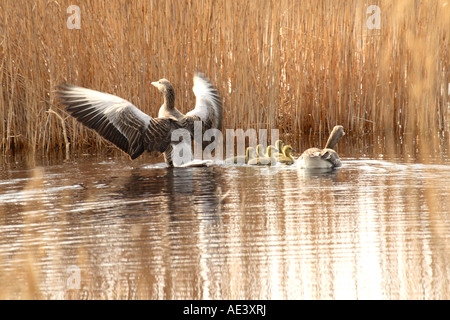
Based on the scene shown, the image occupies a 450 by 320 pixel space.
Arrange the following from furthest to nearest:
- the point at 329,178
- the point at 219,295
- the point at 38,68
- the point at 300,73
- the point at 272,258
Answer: the point at 300,73 < the point at 38,68 < the point at 329,178 < the point at 272,258 < the point at 219,295

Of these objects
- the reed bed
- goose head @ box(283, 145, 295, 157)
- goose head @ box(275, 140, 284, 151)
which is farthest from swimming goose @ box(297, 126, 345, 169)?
the reed bed

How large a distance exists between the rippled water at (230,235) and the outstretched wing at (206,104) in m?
0.93

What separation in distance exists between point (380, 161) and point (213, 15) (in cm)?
295

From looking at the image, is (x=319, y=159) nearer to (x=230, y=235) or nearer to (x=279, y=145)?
(x=279, y=145)

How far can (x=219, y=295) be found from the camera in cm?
314

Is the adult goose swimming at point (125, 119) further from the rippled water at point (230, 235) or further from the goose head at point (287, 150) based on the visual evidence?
the goose head at point (287, 150)

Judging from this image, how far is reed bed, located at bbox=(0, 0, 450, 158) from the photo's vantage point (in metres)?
8.58

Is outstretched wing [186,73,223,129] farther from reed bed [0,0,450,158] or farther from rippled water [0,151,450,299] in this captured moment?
rippled water [0,151,450,299]

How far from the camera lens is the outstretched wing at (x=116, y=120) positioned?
6973 mm

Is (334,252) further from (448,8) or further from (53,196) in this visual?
(448,8)

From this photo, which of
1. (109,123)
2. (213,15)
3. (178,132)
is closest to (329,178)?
(178,132)

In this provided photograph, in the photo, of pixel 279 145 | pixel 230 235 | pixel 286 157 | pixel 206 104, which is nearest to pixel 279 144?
pixel 279 145

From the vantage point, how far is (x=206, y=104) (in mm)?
7680

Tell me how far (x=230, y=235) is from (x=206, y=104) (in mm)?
3648
